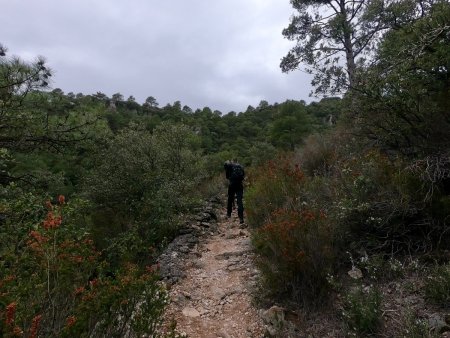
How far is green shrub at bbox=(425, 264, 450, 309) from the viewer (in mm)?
3283

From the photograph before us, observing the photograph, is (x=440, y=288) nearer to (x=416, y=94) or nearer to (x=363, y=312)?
(x=363, y=312)

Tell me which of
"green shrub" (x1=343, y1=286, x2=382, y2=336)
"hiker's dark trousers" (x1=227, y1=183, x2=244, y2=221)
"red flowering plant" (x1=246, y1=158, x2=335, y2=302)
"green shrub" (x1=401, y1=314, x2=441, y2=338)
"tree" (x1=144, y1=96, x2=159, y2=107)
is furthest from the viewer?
"tree" (x1=144, y1=96, x2=159, y2=107)

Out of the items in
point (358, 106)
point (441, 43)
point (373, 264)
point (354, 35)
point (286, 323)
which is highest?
point (354, 35)

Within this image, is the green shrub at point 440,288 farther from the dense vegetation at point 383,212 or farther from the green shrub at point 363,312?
the green shrub at point 363,312

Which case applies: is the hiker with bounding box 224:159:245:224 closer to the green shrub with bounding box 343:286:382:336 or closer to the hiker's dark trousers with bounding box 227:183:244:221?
the hiker's dark trousers with bounding box 227:183:244:221

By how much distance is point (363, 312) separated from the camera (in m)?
3.30

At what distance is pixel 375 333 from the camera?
3219 millimetres

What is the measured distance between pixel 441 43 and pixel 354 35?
8.90 metres

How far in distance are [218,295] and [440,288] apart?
2945 millimetres

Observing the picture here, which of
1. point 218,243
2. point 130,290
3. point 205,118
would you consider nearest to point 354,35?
point 218,243

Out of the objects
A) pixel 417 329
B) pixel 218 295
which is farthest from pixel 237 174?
pixel 417 329

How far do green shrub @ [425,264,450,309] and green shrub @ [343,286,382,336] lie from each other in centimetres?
→ 46

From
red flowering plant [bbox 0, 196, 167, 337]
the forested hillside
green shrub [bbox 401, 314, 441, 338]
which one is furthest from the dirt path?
red flowering plant [bbox 0, 196, 167, 337]

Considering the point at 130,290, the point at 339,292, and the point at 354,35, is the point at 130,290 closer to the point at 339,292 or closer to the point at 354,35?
the point at 339,292
